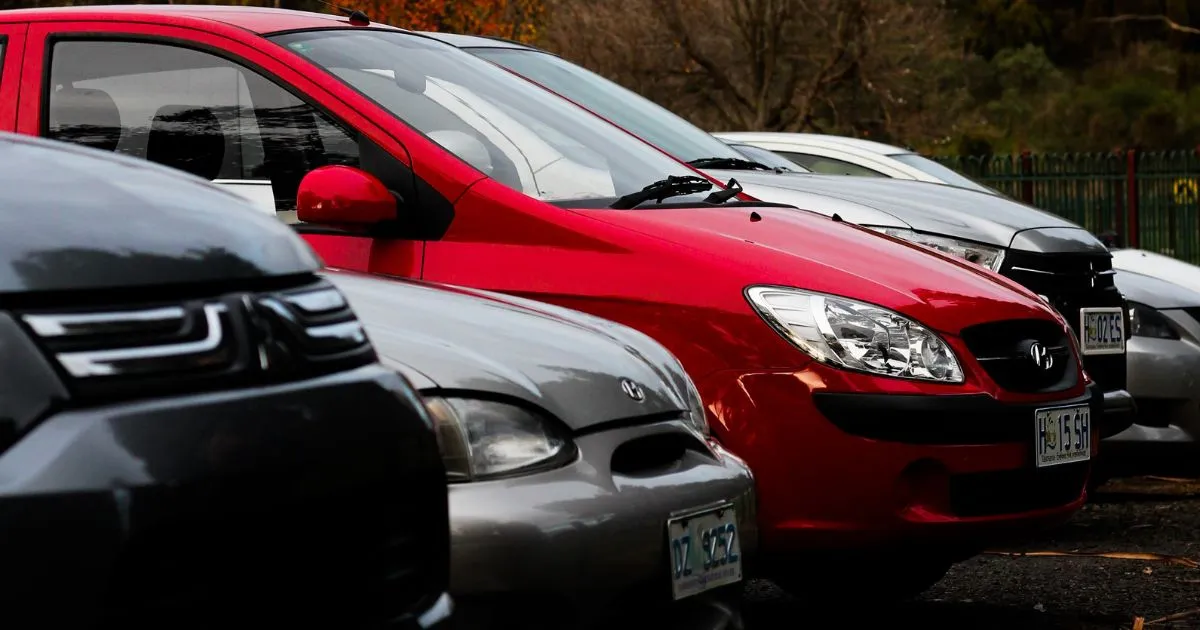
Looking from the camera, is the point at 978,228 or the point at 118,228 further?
the point at 978,228

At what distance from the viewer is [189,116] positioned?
4.69 m

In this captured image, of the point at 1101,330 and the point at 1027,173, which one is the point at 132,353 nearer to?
the point at 1101,330

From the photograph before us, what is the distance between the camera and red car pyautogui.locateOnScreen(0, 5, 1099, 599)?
423cm

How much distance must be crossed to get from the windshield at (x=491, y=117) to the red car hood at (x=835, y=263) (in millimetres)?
299

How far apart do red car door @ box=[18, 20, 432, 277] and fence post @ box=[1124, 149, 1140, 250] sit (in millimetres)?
13099

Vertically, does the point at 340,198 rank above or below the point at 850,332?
above

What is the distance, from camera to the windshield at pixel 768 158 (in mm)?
7531

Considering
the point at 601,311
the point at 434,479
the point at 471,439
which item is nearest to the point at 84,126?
the point at 601,311

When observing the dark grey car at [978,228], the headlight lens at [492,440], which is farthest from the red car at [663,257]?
the dark grey car at [978,228]

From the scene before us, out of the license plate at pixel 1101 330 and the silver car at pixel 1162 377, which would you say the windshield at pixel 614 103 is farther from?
the silver car at pixel 1162 377

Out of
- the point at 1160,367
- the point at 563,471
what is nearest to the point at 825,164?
the point at 1160,367

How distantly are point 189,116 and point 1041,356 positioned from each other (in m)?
2.34

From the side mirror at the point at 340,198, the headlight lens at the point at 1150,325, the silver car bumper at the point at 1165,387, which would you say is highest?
the side mirror at the point at 340,198

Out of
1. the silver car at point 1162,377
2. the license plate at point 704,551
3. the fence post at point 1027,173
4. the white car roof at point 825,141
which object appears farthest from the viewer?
the fence post at point 1027,173
